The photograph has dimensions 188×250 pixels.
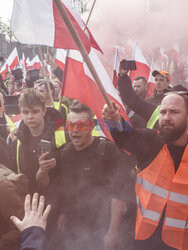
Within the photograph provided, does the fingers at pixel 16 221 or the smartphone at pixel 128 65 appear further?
the smartphone at pixel 128 65

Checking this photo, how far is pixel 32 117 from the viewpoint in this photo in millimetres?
2461

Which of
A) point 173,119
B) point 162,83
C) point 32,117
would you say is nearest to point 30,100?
point 32,117

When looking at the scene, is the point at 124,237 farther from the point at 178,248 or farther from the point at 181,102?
the point at 181,102

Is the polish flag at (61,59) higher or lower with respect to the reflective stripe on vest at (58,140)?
higher

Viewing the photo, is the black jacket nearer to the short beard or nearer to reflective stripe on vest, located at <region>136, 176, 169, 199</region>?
the short beard

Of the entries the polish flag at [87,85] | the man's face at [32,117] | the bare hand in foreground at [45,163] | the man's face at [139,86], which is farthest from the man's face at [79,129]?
the man's face at [139,86]

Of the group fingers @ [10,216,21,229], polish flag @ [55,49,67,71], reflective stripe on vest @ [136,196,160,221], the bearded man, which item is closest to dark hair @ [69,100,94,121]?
the bearded man

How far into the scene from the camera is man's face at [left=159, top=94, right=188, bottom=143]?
69.5 inches

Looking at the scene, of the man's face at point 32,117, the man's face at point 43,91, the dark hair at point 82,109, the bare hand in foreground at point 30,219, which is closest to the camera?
the bare hand in foreground at point 30,219

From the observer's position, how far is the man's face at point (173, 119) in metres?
1.76

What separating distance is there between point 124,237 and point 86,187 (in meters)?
0.57

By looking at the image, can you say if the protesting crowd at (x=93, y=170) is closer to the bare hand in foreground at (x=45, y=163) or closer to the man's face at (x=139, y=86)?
the bare hand in foreground at (x=45, y=163)

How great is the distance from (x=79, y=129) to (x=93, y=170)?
0.36 meters

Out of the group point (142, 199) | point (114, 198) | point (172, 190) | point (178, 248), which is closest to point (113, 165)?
point (114, 198)
